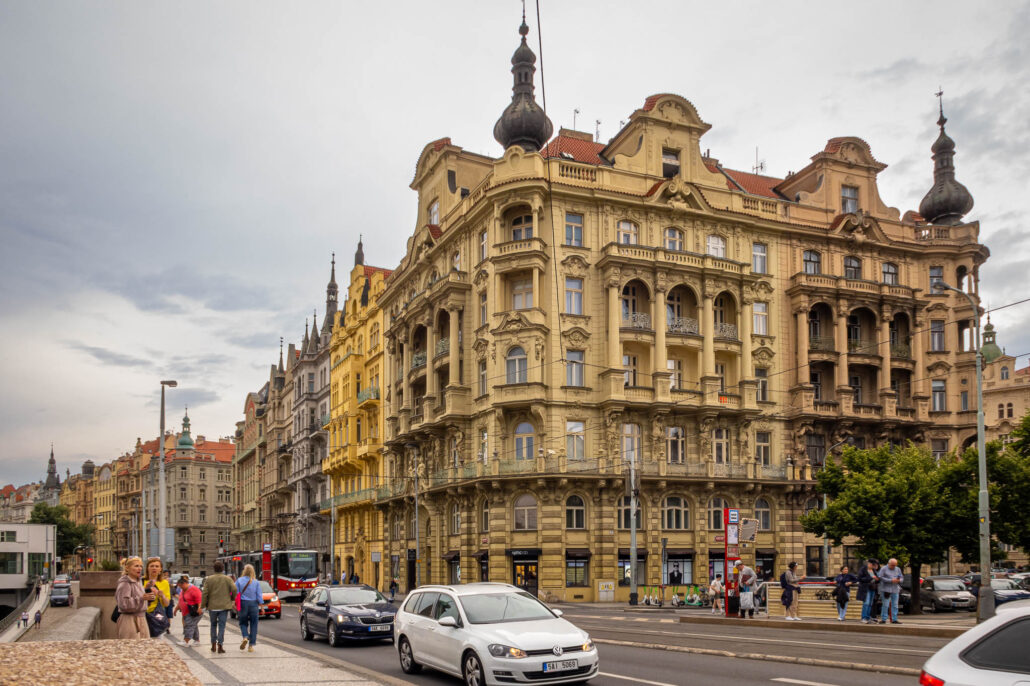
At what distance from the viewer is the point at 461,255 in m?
52.1

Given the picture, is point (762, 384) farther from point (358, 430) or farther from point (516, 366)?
point (358, 430)

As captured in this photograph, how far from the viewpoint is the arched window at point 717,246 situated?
166 feet

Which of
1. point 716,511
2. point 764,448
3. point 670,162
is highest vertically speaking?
point 670,162

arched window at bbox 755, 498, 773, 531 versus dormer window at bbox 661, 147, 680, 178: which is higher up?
dormer window at bbox 661, 147, 680, 178

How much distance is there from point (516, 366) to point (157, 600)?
30949 mm

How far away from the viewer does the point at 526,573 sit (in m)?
45.1

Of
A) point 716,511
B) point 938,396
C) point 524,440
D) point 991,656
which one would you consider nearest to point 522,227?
point 524,440

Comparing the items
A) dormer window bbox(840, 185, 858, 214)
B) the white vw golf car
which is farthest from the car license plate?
dormer window bbox(840, 185, 858, 214)

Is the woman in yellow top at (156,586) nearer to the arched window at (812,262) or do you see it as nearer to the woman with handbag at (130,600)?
the woman with handbag at (130,600)

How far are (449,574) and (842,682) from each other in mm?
40267

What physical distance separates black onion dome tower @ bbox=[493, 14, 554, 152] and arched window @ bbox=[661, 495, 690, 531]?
A: 61.6 feet

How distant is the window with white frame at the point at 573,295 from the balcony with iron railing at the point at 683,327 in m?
4.86

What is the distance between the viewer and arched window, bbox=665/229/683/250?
49.4m

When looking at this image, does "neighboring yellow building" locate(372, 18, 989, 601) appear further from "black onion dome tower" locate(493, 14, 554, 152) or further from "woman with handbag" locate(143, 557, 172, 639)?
"woman with handbag" locate(143, 557, 172, 639)
